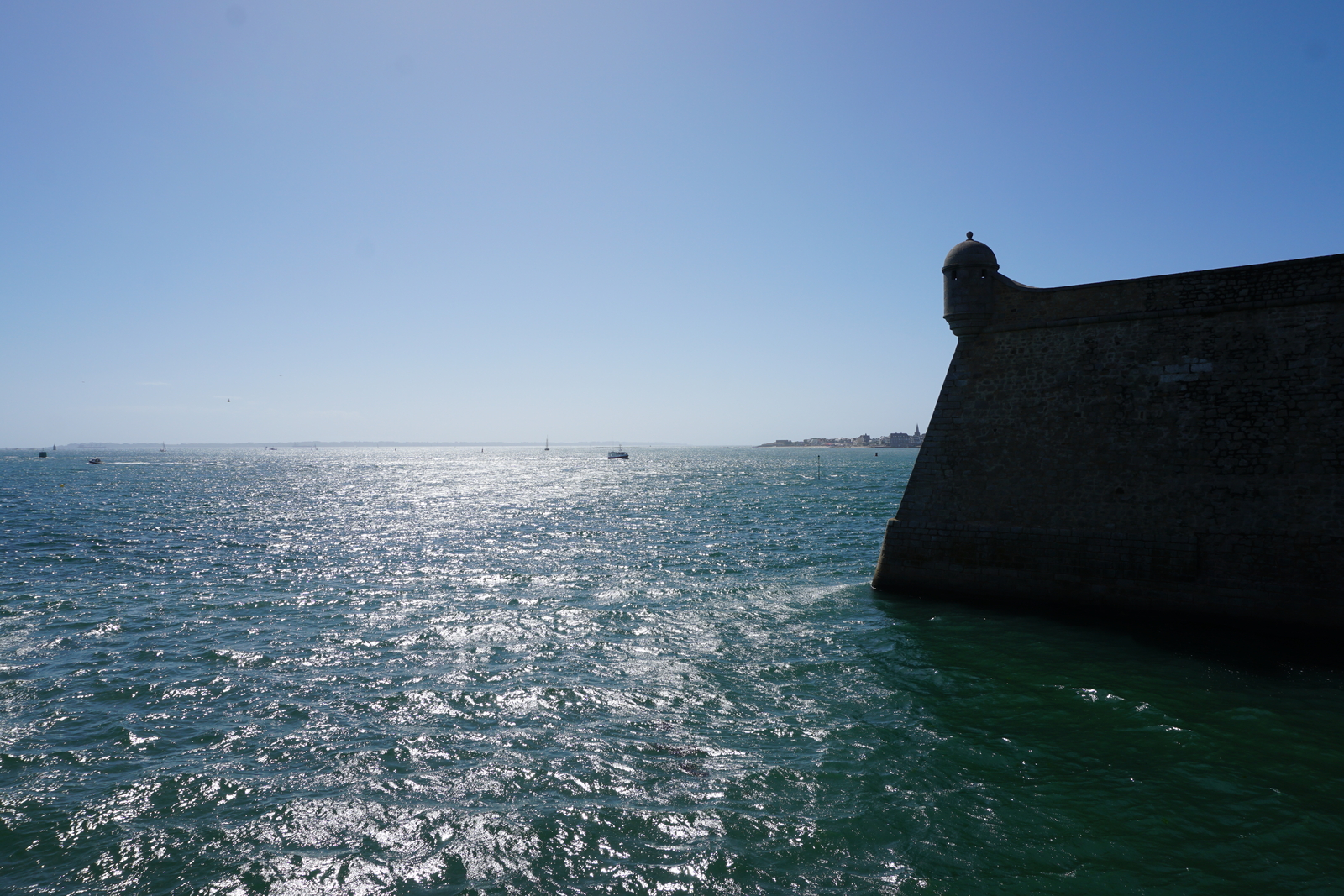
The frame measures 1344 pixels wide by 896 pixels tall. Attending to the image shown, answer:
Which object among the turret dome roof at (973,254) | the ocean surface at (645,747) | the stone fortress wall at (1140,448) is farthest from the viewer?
the turret dome roof at (973,254)

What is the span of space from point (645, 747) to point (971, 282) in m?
12.5

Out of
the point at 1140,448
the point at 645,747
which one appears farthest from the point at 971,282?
the point at 645,747

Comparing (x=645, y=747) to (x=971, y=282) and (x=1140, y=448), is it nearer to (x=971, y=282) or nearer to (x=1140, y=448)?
(x=1140, y=448)

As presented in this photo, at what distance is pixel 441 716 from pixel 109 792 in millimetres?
3763

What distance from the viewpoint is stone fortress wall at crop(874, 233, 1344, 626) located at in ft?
40.7

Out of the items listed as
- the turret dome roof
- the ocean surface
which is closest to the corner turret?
the turret dome roof

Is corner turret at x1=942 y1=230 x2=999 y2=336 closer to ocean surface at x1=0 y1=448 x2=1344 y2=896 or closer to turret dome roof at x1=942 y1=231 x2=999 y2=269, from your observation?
turret dome roof at x1=942 y1=231 x2=999 y2=269

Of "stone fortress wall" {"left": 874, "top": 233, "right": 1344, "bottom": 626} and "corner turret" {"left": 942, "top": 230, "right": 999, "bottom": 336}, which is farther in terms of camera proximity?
"corner turret" {"left": 942, "top": 230, "right": 999, "bottom": 336}

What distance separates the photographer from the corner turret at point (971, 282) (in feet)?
51.2

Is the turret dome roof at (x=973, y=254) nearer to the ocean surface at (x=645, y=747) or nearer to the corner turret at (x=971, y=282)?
the corner turret at (x=971, y=282)

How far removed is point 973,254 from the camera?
51.2 ft

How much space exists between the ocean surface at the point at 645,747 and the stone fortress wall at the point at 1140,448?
1055 mm

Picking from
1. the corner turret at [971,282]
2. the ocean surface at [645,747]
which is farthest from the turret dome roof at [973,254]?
the ocean surface at [645,747]

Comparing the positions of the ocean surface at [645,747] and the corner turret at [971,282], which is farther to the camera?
the corner turret at [971,282]
